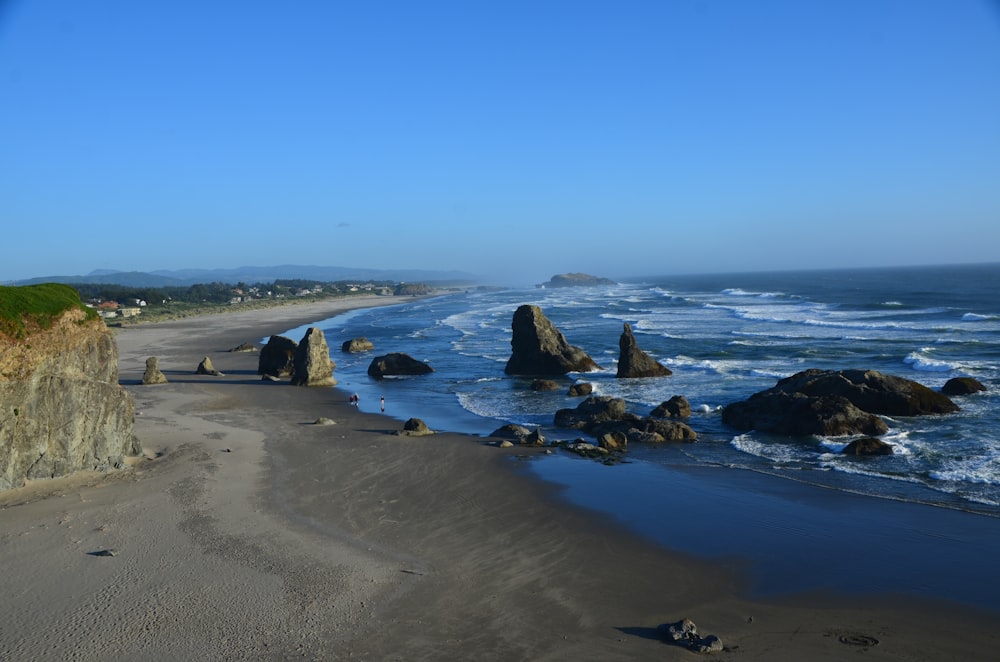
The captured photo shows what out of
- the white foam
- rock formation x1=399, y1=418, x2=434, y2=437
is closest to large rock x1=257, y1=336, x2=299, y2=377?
rock formation x1=399, y1=418, x2=434, y2=437

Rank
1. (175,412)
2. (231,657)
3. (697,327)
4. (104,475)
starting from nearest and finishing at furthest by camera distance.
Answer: (231,657)
(104,475)
(175,412)
(697,327)

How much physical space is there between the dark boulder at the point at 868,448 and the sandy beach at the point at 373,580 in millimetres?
10144

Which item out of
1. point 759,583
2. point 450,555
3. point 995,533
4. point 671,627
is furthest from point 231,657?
point 995,533

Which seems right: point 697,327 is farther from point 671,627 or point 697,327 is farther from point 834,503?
point 671,627

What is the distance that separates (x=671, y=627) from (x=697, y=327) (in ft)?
185

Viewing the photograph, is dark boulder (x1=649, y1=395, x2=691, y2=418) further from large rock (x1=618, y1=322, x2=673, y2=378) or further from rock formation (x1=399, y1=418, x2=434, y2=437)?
large rock (x1=618, y1=322, x2=673, y2=378)

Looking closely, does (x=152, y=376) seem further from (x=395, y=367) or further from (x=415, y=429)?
(x=415, y=429)

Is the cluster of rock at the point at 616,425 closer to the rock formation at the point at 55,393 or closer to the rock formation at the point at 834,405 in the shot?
the rock formation at the point at 834,405

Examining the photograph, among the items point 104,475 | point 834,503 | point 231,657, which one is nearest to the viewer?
point 231,657

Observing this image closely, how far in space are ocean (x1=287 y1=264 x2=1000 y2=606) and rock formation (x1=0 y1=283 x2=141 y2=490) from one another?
40.0 feet

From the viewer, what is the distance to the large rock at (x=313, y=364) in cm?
3978

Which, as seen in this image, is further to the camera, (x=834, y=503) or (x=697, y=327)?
(x=697, y=327)

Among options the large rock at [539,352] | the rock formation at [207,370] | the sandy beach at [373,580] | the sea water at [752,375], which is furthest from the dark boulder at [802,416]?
the rock formation at [207,370]

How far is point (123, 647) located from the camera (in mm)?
11359
